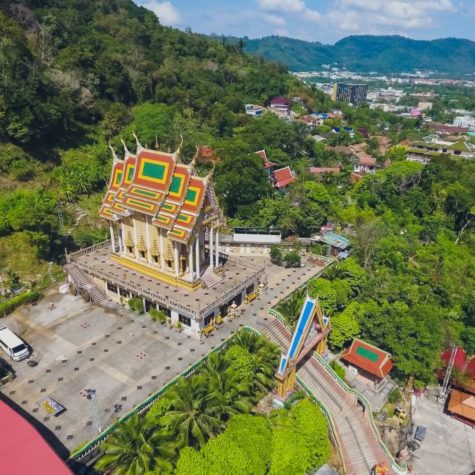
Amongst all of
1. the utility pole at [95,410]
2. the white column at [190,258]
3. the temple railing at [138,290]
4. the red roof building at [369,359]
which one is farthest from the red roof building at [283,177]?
the utility pole at [95,410]

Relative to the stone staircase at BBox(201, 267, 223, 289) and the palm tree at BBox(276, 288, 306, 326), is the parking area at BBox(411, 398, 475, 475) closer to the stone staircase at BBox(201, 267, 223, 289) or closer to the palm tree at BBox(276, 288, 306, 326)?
the palm tree at BBox(276, 288, 306, 326)

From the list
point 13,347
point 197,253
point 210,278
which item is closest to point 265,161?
point 210,278

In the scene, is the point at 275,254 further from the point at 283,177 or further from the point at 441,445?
the point at 283,177

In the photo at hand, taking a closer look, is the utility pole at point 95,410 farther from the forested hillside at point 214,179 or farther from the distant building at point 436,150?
the distant building at point 436,150

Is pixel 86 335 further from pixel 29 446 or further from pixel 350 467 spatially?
pixel 350 467

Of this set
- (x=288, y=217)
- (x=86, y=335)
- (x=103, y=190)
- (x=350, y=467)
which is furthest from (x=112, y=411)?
(x=103, y=190)

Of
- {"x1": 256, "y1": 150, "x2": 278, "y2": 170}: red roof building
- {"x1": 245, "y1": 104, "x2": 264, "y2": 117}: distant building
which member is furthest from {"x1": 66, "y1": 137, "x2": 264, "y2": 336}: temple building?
{"x1": 245, "y1": 104, "x2": 264, "y2": 117}: distant building
